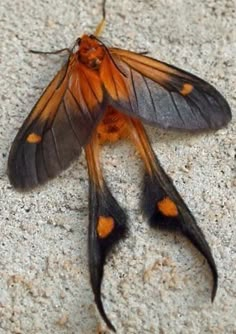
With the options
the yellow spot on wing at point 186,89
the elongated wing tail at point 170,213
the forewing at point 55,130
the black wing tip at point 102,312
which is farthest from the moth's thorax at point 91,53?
the black wing tip at point 102,312

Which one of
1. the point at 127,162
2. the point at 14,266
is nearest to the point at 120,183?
the point at 127,162

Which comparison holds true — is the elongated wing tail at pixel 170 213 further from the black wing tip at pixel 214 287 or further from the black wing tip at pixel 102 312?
the black wing tip at pixel 102 312

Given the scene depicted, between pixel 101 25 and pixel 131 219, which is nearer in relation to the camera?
pixel 131 219

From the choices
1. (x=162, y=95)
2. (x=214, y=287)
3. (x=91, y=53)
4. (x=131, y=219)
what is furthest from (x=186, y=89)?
(x=214, y=287)

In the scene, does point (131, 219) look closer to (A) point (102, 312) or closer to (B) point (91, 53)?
(A) point (102, 312)

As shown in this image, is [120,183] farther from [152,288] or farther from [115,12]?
[115,12]

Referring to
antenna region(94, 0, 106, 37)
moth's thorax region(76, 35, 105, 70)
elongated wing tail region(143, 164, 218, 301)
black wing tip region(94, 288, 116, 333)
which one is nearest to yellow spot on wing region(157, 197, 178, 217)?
elongated wing tail region(143, 164, 218, 301)
